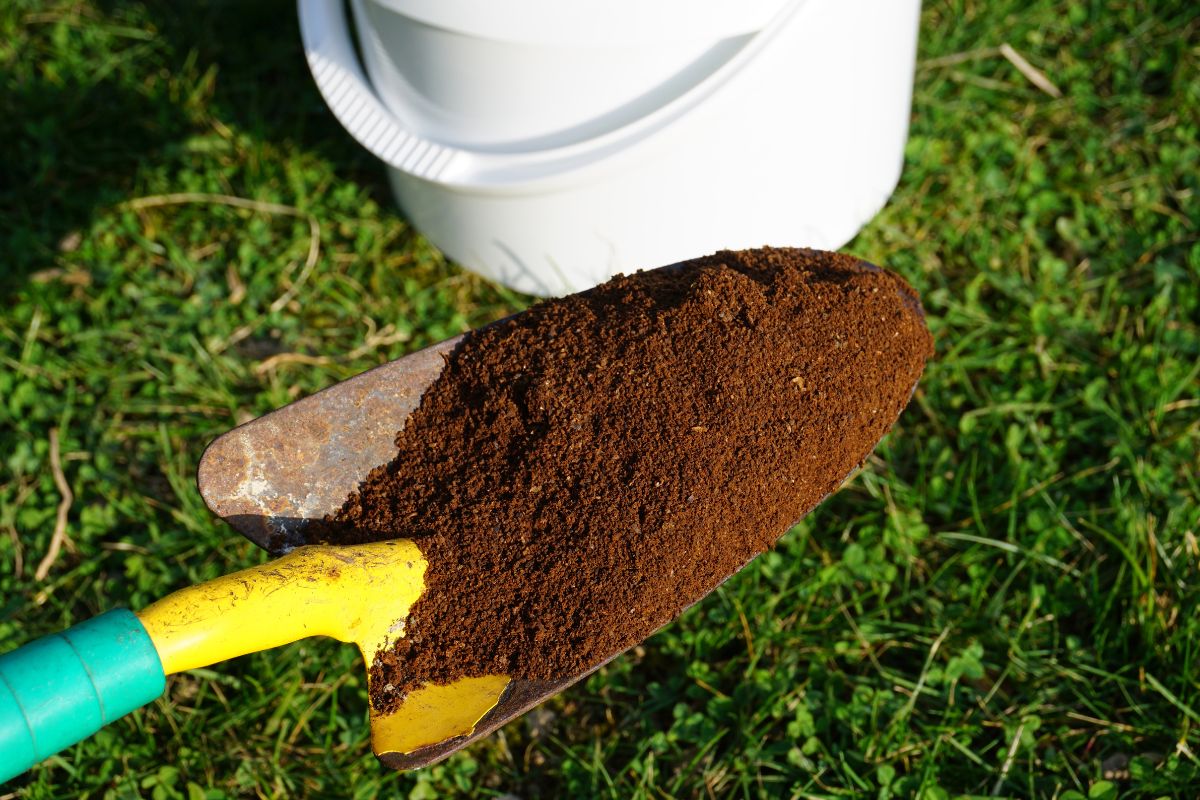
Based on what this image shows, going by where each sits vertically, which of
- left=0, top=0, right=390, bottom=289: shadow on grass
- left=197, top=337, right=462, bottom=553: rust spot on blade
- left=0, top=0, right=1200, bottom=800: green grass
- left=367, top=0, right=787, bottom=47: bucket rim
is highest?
left=367, top=0, right=787, bottom=47: bucket rim

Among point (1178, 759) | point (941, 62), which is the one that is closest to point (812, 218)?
point (941, 62)

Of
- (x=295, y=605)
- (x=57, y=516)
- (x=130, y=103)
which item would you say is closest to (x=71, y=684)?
(x=295, y=605)

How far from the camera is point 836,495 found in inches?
71.4

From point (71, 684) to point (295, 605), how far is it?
234mm

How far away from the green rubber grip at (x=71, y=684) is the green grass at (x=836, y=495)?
1.64ft

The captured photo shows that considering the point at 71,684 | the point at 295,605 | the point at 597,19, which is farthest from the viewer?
the point at 597,19

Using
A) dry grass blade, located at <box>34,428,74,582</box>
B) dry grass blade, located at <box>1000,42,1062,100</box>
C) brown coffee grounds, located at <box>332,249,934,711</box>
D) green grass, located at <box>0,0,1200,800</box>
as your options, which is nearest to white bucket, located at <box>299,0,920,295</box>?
green grass, located at <box>0,0,1200,800</box>

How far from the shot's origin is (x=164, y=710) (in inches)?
62.2

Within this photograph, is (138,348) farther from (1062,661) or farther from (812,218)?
(1062,661)

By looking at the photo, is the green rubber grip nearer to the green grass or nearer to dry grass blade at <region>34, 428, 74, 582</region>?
the green grass

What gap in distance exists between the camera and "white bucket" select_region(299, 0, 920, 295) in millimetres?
1594

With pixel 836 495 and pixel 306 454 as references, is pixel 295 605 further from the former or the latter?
pixel 836 495

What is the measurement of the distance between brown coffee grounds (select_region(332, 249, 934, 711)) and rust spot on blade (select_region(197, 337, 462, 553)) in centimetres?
3

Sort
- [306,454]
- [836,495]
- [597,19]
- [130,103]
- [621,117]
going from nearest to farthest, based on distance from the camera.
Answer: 1. [306,454]
2. [597,19]
3. [621,117]
4. [836,495]
5. [130,103]
